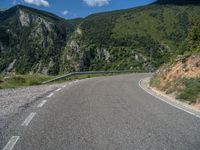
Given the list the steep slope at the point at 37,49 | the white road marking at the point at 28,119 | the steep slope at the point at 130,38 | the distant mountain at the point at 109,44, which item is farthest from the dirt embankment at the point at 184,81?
the steep slope at the point at 37,49

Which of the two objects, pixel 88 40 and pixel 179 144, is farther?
pixel 88 40

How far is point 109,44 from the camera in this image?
129 meters

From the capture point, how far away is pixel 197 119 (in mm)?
8531

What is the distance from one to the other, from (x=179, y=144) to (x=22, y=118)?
13.3 feet

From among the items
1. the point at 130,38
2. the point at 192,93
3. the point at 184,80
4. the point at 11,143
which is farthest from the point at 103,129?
the point at 130,38

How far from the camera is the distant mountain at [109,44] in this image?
11500 cm

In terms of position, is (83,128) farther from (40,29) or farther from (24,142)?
(40,29)

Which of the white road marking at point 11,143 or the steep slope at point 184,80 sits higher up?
the white road marking at point 11,143

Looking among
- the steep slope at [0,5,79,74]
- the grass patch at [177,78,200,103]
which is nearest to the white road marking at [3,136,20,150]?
the grass patch at [177,78,200,103]

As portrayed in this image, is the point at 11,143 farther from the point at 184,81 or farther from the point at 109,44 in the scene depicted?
the point at 109,44

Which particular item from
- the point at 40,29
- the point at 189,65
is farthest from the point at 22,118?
the point at 40,29

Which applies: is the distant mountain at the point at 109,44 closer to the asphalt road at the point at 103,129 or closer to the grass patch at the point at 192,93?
the grass patch at the point at 192,93

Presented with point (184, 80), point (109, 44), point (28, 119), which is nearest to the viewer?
point (28, 119)

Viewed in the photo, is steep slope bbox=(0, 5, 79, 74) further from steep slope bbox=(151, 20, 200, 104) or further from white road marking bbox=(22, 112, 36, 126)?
white road marking bbox=(22, 112, 36, 126)
